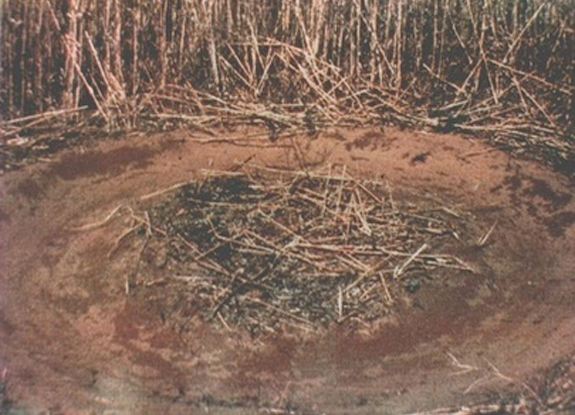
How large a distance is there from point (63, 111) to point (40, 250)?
1327 millimetres

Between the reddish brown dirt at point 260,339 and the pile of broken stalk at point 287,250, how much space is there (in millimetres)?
123

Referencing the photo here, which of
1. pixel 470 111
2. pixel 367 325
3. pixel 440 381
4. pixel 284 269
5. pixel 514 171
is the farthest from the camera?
pixel 470 111

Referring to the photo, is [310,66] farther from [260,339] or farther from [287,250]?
[260,339]

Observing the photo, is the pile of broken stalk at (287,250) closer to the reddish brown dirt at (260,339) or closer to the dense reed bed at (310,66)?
the reddish brown dirt at (260,339)

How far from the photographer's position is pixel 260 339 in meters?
4.29

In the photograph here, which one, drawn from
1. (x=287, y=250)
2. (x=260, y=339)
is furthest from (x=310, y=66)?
(x=260, y=339)

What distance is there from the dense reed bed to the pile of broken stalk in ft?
2.75

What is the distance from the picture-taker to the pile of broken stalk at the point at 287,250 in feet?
14.7

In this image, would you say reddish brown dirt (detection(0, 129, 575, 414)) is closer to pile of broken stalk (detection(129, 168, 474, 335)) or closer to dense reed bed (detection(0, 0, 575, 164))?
pile of broken stalk (detection(129, 168, 474, 335))

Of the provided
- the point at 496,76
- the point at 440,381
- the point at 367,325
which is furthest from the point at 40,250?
the point at 496,76

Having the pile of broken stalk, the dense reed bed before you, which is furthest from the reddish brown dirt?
the dense reed bed

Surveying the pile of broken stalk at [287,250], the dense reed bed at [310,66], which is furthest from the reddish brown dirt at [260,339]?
the dense reed bed at [310,66]

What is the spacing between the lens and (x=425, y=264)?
4.79m

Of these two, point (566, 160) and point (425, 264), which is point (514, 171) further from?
point (425, 264)
